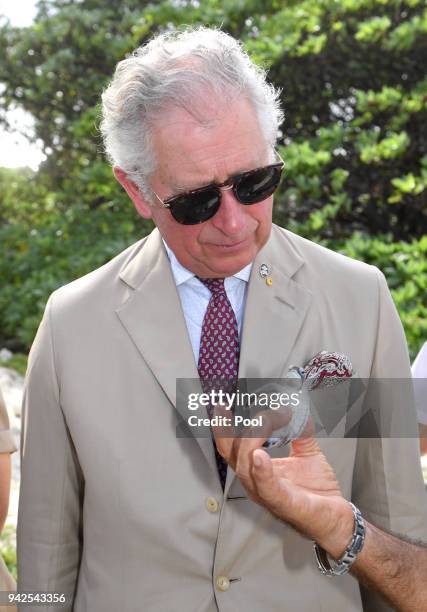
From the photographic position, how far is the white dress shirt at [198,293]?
2240mm

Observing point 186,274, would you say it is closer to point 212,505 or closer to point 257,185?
point 257,185

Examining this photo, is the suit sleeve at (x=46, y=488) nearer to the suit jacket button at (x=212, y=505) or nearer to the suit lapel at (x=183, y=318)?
the suit lapel at (x=183, y=318)

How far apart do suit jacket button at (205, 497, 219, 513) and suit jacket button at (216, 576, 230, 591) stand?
0.17 m

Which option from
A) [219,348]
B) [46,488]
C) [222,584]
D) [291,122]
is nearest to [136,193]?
[219,348]

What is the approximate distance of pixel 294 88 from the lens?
6156 mm

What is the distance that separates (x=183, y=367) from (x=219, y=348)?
0.11 meters

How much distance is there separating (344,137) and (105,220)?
8.11 feet

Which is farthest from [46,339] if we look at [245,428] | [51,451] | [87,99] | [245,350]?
[87,99]

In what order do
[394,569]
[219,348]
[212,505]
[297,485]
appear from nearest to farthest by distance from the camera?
[297,485] < [394,569] < [212,505] < [219,348]

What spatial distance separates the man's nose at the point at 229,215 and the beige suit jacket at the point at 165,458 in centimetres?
20

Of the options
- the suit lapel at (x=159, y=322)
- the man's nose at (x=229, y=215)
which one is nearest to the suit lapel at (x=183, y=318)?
the suit lapel at (x=159, y=322)

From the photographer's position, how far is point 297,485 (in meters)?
1.81

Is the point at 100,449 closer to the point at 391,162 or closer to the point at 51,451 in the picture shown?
the point at 51,451

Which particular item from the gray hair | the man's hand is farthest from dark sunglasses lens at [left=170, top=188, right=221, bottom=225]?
the man's hand
